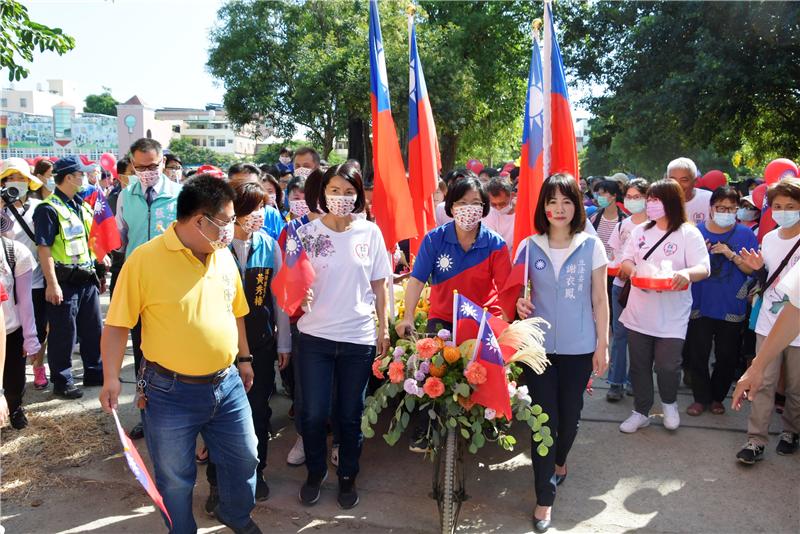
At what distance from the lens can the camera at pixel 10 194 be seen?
17.9 ft

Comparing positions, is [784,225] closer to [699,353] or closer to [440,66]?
[699,353]

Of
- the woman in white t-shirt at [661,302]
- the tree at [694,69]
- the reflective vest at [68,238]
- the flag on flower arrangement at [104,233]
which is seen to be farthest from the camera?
the tree at [694,69]

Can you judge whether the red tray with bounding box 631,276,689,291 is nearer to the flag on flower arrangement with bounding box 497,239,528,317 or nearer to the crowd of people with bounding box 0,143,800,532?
the crowd of people with bounding box 0,143,800,532

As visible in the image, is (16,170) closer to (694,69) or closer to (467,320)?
(467,320)

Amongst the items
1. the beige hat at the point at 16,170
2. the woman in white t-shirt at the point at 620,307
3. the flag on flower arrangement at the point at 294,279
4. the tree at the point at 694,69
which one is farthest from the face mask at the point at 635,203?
the tree at the point at 694,69

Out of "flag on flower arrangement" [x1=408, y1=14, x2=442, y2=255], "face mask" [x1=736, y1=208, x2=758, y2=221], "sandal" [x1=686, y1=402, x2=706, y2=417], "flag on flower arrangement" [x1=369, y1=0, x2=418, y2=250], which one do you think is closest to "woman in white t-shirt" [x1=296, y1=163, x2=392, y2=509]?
"flag on flower arrangement" [x1=369, y1=0, x2=418, y2=250]

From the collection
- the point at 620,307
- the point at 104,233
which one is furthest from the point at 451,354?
the point at 104,233

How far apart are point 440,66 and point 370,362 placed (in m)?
16.7

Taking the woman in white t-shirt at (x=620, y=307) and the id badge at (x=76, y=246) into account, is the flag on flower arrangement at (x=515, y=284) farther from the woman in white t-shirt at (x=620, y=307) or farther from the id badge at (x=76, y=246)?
the id badge at (x=76, y=246)

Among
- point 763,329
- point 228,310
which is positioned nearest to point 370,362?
point 228,310

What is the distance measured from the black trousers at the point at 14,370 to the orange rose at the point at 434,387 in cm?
352

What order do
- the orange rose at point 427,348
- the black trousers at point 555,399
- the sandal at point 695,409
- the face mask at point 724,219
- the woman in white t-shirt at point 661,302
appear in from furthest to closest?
the sandal at point 695,409 → the face mask at point 724,219 → the woman in white t-shirt at point 661,302 → the black trousers at point 555,399 → the orange rose at point 427,348

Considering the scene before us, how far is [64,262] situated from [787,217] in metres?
5.98

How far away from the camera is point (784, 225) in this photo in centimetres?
454
